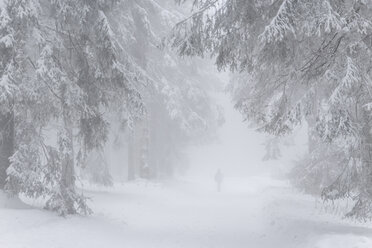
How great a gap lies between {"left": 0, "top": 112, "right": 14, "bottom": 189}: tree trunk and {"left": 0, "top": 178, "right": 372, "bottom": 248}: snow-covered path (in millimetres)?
1072

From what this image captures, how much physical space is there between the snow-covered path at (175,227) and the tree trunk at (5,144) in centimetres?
107

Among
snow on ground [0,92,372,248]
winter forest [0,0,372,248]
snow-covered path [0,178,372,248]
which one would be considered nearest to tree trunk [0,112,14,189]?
winter forest [0,0,372,248]

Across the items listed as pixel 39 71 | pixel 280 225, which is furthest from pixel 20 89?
pixel 280 225

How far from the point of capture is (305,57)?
877 cm

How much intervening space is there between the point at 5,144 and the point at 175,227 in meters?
5.12

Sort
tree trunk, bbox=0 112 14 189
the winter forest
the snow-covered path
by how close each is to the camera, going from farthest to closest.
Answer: tree trunk, bbox=0 112 14 189, the snow-covered path, the winter forest

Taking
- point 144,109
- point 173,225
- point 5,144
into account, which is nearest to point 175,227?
point 173,225

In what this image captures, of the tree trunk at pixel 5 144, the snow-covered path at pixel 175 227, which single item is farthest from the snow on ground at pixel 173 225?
the tree trunk at pixel 5 144

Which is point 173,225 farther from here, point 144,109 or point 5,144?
point 5,144

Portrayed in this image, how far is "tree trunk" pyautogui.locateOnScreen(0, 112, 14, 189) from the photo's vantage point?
10.3 m

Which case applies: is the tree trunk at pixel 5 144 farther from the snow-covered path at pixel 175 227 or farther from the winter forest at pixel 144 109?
the snow-covered path at pixel 175 227

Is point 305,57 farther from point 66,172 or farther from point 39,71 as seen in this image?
point 66,172

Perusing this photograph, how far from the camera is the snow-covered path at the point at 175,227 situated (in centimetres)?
856

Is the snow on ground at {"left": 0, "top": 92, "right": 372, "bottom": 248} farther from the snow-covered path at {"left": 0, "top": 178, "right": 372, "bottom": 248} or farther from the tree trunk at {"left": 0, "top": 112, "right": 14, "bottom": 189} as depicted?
the tree trunk at {"left": 0, "top": 112, "right": 14, "bottom": 189}
